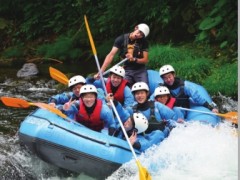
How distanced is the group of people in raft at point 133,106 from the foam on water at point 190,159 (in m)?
0.25

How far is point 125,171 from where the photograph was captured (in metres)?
5.12

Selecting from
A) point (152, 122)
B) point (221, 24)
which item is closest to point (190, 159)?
point (152, 122)

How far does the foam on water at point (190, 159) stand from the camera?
509 centimetres

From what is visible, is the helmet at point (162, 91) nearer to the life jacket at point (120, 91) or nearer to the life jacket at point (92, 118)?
the life jacket at point (120, 91)

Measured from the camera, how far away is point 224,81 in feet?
27.9

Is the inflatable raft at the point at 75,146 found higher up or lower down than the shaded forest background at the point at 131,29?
lower down

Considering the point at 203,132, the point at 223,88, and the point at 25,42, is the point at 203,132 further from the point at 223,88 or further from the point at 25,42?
the point at 25,42

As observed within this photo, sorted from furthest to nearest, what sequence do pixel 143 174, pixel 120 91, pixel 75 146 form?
1. pixel 120 91
2. pixel 75 146
3. pixel 143 174

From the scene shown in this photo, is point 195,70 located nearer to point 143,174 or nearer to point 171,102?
point 171,102

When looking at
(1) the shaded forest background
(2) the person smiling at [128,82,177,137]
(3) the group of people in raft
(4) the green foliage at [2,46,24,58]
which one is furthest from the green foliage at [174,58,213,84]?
(4) the green foliage at [2,46,24,58]

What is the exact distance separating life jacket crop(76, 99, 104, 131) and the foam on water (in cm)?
75

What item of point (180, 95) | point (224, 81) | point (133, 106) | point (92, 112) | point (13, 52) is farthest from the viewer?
point (13, 52)

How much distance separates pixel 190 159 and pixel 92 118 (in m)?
1.24

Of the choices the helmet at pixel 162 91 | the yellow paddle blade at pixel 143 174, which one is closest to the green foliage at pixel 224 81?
the helmet at pixel 162 91
